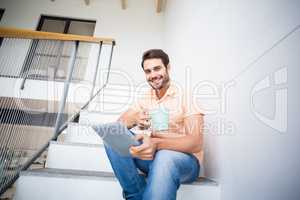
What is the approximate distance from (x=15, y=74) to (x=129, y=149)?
1414mm

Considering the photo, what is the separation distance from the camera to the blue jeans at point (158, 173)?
79 cm

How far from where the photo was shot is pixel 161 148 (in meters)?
0.91

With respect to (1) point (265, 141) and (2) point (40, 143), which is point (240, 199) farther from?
(2) point (40, 143)

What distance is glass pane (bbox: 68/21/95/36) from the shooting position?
4.64m

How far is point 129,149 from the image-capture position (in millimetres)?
918

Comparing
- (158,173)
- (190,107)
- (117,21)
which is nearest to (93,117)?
(190,107)

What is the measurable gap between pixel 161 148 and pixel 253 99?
0.44m

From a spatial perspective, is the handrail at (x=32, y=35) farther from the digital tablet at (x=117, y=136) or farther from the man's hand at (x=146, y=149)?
the man's hand at (x=146, y=149)

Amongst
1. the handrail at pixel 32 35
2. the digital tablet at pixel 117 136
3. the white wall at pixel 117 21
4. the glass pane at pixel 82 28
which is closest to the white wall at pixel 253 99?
the digital tablet at pixel 117 136

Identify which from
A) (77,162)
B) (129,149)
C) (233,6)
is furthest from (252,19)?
(77,162)

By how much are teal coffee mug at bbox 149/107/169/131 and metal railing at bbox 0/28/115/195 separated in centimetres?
78

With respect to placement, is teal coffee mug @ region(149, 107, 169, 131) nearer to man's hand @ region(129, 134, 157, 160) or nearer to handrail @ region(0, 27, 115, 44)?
man's hand @ region(129, 134, 157, 160)

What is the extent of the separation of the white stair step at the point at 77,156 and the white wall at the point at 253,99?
709 mm

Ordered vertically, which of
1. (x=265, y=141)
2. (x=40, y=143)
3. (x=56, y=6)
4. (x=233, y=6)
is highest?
(x=56, y=6)
